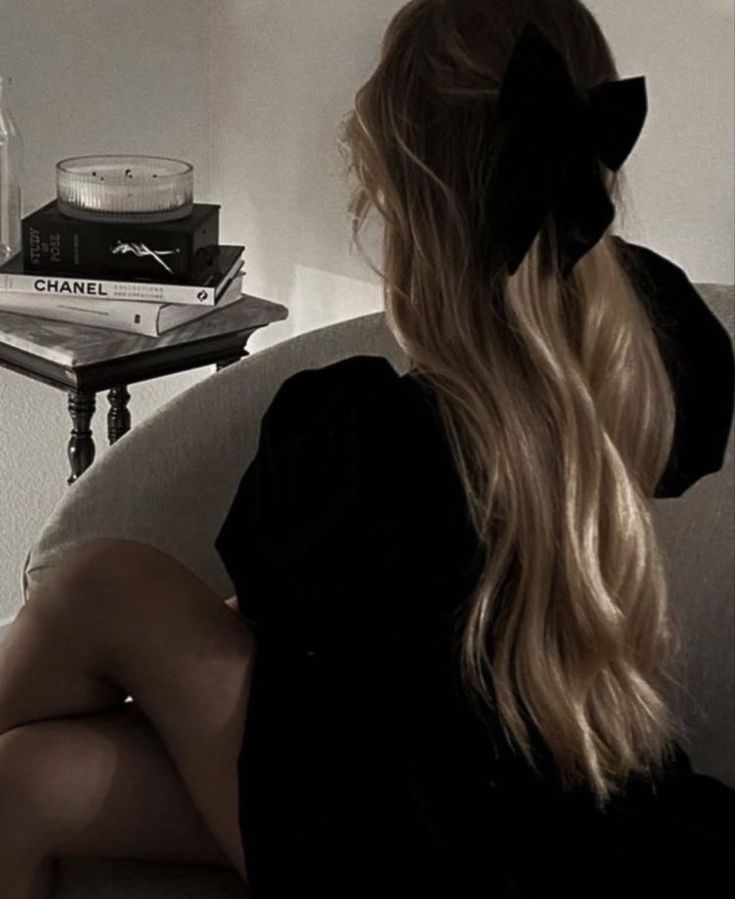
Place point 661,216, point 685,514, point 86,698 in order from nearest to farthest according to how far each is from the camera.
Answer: point 86,698, point 685,514, point 661,216

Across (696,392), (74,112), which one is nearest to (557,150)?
(696,392)

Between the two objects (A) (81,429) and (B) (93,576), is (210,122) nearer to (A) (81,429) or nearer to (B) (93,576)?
(A) (81,429)

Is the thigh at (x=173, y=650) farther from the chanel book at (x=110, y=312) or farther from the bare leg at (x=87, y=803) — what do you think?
the chanel book at (x=110, y=312)

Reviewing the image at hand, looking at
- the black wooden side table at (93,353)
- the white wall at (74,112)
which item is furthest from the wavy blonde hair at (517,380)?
the white wall at (74,112)

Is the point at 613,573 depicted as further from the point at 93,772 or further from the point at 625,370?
the point at 93,772

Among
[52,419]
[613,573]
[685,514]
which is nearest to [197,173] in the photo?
[52,419]

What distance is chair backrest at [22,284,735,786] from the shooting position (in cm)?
158

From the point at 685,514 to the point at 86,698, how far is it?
62cm

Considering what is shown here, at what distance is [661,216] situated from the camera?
200cm

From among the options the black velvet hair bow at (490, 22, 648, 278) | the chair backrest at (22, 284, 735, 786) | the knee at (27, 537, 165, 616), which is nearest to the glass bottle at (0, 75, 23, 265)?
the chair backrest at (22, 284, 735, 786)

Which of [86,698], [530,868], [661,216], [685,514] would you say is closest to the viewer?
[530,868]

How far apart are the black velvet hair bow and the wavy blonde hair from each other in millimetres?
23

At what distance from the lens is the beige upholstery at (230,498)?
5.18 feet

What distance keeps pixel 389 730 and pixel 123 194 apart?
958mm
